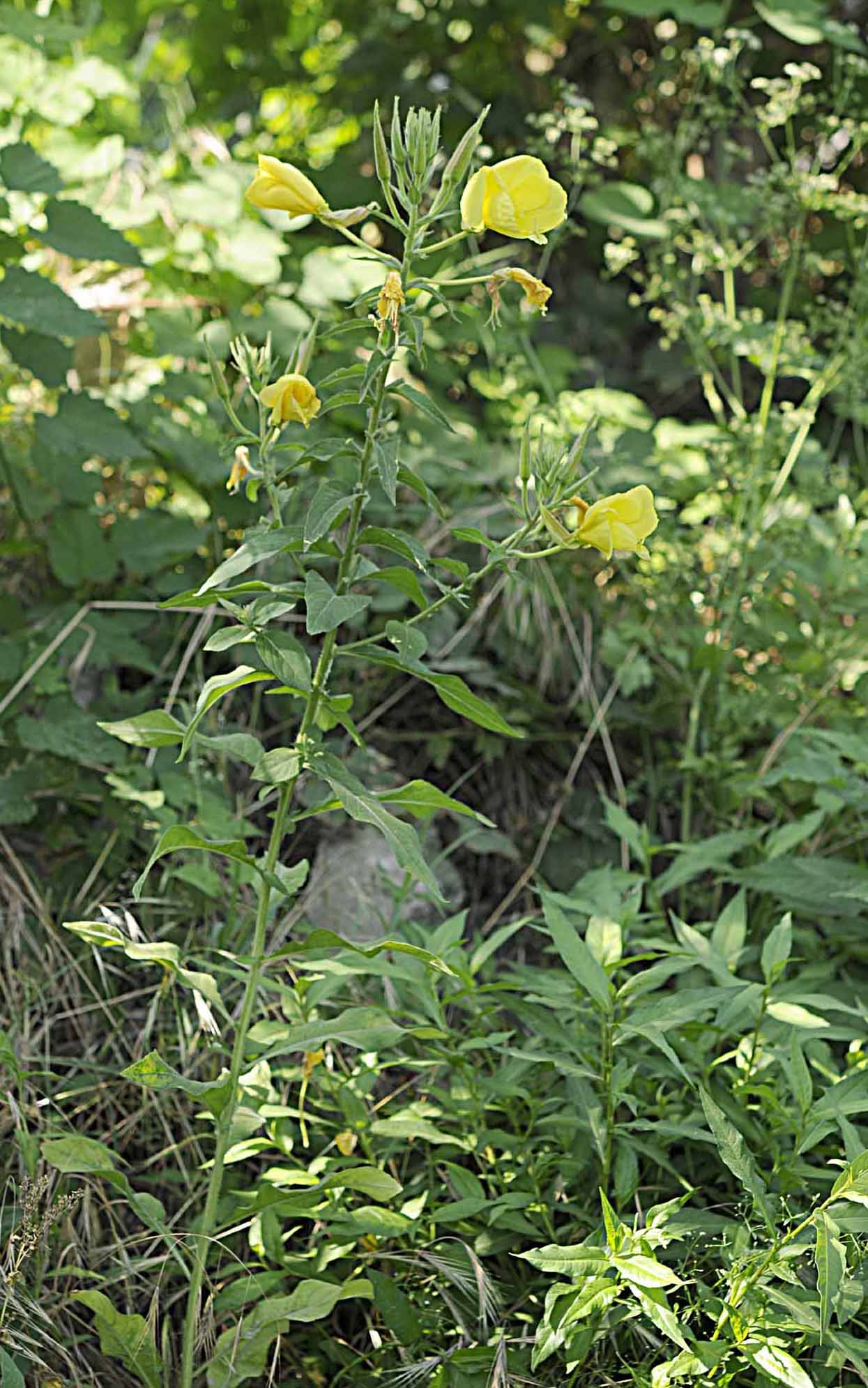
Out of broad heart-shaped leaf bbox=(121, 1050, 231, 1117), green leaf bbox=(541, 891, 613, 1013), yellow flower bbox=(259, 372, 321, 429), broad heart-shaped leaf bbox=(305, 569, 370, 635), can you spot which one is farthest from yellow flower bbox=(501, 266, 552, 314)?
broad heart-shaped leaf bbox=(121, 1050, 231, 1117)

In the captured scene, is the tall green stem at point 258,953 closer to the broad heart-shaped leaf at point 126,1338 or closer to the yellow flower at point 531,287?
the broad heart-shaped leaf at point 126,1338

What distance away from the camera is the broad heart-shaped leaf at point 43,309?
190 centimetres

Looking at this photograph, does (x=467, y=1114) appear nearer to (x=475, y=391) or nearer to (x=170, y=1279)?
(x=170, y=1279)

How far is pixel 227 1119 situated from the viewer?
129cm

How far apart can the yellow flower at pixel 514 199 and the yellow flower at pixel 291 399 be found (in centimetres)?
21

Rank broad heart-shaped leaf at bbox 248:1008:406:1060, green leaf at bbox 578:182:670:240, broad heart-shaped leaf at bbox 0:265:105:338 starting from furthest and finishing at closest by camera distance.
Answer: green leaf at bbox 578:182:670:240, broad heart-shaped leaf at bbox 0:265:105:338, broad heart-shaped leaf at bbox 248:1008:406:1060

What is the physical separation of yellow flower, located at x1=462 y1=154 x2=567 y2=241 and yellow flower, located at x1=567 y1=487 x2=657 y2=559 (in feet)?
0.81

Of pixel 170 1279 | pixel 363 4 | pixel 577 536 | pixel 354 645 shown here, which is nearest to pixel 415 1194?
pixel 170 1279

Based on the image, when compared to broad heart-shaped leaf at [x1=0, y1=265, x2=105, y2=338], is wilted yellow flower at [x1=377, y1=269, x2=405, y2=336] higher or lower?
higher

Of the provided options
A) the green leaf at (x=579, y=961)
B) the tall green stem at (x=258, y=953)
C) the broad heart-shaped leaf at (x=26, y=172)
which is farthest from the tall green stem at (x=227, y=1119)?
the broad heart-shaped leaf at (x=26, y=172)

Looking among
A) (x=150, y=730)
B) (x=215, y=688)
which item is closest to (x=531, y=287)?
(x=215, y=688)

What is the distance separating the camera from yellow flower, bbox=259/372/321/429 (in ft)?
3.75

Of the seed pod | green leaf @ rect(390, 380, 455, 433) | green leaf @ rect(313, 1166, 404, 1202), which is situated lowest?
green leaf @ rect(313, 1166, 404, 1202)

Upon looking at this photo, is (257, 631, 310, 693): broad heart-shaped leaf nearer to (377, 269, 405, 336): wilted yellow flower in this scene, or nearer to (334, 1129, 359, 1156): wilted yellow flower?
(377, 269, 405, 336): wilted yellow flower
